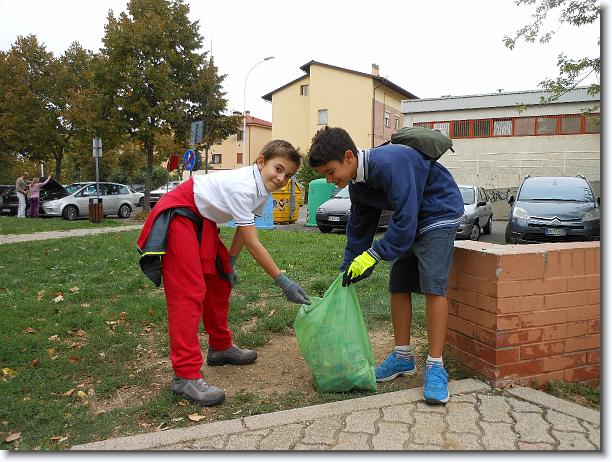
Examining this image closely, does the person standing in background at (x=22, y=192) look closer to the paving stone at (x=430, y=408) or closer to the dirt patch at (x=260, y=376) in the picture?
the dirt patch at (x=260, y=376)

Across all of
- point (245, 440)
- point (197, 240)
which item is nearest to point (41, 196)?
point (197, 240)

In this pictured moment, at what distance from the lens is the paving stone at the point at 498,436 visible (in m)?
2.25

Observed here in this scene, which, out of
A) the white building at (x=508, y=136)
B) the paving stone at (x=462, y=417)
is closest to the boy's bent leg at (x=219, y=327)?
the paving stone at (x=462, y=417)

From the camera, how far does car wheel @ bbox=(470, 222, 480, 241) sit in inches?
494

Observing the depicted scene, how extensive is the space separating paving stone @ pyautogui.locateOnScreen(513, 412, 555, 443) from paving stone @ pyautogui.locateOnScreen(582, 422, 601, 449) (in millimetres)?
168

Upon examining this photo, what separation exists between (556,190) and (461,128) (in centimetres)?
1498

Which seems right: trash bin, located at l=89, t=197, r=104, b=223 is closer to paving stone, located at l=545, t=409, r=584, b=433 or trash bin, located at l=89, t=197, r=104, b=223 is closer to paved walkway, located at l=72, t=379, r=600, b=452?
paved walkway, located at l=72, t=379, r=600, b=452

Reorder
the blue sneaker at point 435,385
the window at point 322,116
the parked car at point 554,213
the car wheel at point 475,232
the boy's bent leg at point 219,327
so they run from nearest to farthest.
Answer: the blue sneaker at point 435,385 → the boy's bent leg at point 219,327 → the parked car at point 554,213 → the car wheel at point 475,232 → the window at point 322,116

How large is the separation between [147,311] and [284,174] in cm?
234

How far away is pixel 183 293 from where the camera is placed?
2867mm

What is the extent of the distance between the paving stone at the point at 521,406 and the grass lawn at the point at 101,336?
0.65 meters

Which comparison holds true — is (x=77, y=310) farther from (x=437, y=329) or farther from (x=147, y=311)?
(x=437, y=329)

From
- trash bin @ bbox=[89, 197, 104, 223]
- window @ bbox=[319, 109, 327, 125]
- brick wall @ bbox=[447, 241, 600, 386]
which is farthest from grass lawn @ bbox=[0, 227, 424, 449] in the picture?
window @ bbox=[319, 109, 327, 125]

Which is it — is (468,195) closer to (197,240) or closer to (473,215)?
(473,215)
